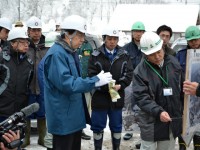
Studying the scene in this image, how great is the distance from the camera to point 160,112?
3.63 m

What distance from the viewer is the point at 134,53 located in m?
5.83

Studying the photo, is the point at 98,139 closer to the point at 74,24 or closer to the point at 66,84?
the point at 66,84

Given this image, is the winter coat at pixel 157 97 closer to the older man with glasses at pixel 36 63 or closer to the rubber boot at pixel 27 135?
the older man with glasses at pixel 36 63

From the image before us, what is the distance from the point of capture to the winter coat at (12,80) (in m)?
4.76

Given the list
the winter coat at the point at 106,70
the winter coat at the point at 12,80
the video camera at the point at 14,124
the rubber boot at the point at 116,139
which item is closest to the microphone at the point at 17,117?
the video camera at the point at 14,124

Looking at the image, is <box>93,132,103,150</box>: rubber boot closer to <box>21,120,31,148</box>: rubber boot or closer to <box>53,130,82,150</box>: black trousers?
<box>21,120,31,148</box>: rubber boot

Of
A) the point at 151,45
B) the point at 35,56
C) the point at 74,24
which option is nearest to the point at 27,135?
the point at 35,56

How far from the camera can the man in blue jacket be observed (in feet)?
12.0

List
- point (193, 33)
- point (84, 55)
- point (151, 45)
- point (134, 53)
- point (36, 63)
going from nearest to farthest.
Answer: point (151, 45) → point (193, 33) → point (36, 63) → point (134, 53) → point (84, 55)

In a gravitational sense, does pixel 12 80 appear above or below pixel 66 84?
below

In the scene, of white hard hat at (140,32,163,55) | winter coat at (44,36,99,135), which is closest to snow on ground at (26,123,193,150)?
winter coat at (44,36,99,135)

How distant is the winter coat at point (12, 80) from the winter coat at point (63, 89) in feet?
3.60

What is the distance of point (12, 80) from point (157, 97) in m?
2.09

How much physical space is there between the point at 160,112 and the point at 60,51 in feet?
4.09
